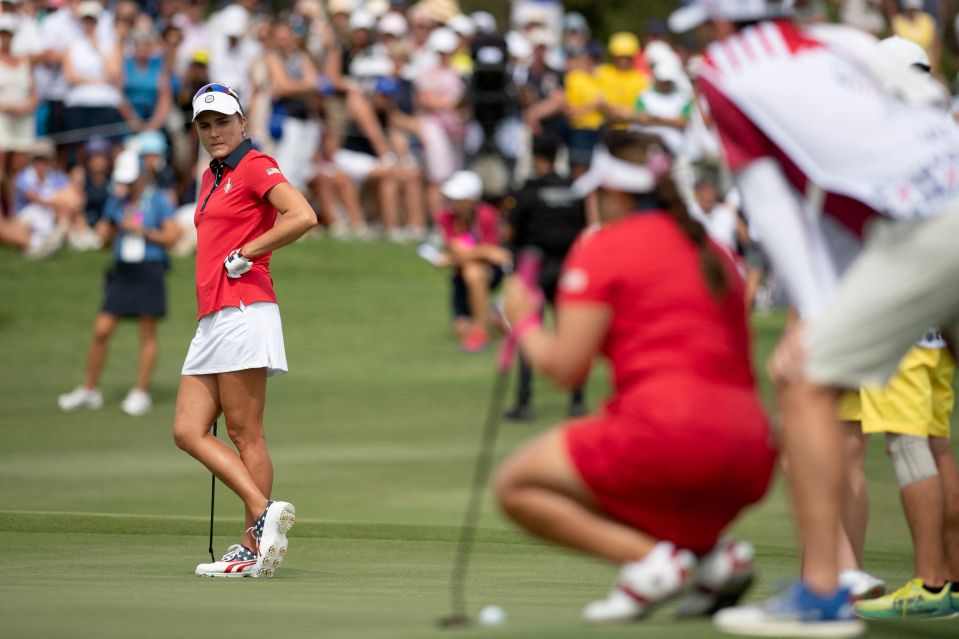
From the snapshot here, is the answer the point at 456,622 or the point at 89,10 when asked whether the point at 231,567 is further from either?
the point at 89,10

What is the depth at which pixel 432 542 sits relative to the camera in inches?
399

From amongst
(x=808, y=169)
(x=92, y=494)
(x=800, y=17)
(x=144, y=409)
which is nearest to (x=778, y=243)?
(x=808, y=169)

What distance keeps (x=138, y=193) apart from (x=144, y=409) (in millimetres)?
2160

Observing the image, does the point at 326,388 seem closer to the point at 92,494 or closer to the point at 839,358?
the point at 92,494

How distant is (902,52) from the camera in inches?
270

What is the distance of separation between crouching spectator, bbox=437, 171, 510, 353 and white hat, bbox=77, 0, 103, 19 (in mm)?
5563

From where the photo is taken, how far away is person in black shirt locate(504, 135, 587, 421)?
1786 centimetres

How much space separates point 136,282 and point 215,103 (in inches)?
333

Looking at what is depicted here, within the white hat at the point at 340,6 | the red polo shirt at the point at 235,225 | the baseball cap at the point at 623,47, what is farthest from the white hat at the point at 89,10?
the red polo shirt at the point at 235,225

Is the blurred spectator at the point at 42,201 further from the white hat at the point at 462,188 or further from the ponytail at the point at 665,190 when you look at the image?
the ponytail at the point at 665,190

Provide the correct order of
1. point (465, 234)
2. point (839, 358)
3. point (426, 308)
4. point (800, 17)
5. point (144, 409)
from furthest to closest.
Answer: point (426, 308) → point (465, 234) → point (144, 409) → point (800, 17) → point (839, 358)

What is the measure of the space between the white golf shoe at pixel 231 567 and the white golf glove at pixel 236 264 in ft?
4.47

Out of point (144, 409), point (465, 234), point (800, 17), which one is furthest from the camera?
point (465, 234)

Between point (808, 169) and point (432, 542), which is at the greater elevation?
point (808, 169)
